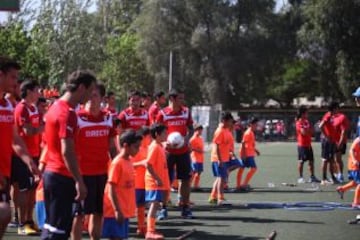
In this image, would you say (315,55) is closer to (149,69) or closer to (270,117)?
(270,117)

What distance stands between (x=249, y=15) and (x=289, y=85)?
3209 centimetres

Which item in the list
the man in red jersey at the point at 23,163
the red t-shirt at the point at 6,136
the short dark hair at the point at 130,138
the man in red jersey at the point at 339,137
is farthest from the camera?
the man in red jersey at the point at 339,137

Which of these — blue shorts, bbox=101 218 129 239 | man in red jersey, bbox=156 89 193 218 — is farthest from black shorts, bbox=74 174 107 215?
man in red jersey, bbox=156 89 193 218

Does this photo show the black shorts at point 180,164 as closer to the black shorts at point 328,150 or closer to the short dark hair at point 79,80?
the short dark hair at point 79,80

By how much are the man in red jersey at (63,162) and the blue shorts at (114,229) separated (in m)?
1.21

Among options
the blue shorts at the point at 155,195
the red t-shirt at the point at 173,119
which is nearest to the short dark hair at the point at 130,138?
the blue shorts at the point at 155,195

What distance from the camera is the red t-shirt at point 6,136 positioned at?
7562 millimetres

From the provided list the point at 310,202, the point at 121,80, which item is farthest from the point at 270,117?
the point at 310,202

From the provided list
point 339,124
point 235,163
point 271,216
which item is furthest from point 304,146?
point 271,216

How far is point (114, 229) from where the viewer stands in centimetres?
853

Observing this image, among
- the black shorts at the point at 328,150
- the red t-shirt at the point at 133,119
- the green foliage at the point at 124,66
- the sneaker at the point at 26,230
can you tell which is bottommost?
the sneaker at the point at 26,230

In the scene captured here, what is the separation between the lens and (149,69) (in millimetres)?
57875

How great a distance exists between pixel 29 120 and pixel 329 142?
10739 millimetres

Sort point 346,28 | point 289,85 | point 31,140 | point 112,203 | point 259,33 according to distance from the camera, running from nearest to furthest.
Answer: point 112,203 < point 31,140 < point 346,28 < point 259,33 < point 289,85
